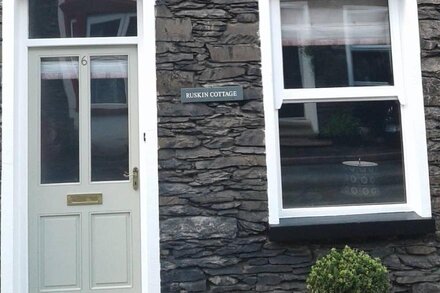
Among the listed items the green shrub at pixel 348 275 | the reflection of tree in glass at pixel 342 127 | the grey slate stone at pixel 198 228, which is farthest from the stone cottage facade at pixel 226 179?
the reflection of tree in glass at pixel 342 127

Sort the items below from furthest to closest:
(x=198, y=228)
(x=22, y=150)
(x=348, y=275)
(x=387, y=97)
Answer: (x=387, y=97), (x=22, y=150), (x=198, y=228), (x=348, y=275)

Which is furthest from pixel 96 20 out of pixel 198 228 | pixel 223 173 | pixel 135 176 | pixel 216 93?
pixel 198 228

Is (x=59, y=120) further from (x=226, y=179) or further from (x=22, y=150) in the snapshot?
(x=226, y=179)

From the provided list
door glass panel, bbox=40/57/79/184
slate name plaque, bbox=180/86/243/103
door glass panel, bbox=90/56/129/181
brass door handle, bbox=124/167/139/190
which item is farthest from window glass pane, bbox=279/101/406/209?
door glass panel, bbox=40/57/79/184

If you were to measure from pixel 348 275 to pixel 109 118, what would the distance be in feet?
7.62

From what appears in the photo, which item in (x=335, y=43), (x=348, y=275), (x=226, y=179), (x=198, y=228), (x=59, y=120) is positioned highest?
(x=335, y=43)

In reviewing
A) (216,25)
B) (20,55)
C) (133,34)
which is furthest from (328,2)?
(20,55)

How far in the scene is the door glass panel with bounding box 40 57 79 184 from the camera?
4.29m

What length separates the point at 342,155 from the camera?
432 cm

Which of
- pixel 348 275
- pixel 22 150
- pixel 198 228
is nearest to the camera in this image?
pixel 348 275

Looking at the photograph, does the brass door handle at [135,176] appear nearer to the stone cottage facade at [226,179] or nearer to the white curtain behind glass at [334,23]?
the stone cottage facade at [226,179]

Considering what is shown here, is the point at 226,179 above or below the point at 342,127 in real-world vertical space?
below

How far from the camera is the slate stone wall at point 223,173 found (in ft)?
13.3

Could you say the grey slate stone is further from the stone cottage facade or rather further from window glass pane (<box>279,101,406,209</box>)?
window glass pane (<box>279,101,406,209</box>)
